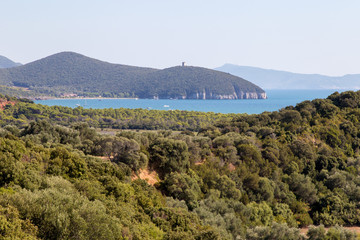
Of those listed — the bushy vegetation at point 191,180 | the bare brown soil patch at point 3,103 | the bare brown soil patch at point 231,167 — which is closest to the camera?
the bushy vegetation at point 191,180

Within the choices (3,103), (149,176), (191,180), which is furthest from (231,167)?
(3,103)

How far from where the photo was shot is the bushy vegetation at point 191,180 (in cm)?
1322

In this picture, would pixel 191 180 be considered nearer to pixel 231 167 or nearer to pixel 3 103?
pixel 231 167

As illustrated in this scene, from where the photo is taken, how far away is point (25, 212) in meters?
12.1

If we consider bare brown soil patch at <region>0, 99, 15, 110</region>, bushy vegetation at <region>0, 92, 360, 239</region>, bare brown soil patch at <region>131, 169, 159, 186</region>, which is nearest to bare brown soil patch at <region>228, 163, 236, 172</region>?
bushy vegetation at <region>0, 92, 360, 239</region>

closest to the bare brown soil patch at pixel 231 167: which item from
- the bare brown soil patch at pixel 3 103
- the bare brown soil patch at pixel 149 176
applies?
the bare brown soil patch at pixel 149 176

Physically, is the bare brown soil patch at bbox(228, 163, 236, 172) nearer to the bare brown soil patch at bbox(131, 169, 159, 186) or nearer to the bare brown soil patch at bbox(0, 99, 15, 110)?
the bare brown soil patch at bbox(131, 169, 159, 186)

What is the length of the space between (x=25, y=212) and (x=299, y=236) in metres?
15.1

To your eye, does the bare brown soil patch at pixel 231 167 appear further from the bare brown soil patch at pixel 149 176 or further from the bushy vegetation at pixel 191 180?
the bare brown soil patch at pixel 149 176

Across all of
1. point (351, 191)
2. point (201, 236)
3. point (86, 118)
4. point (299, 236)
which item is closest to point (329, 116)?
point (351, 191)

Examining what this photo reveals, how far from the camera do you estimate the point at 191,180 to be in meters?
27.3

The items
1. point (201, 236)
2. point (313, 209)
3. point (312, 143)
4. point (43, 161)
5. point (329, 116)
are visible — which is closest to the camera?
point (201, 236)

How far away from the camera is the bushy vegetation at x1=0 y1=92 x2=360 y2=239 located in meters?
13.2

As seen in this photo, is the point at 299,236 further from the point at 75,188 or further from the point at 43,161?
the point at 43,161
